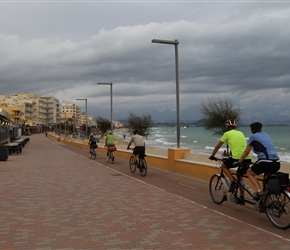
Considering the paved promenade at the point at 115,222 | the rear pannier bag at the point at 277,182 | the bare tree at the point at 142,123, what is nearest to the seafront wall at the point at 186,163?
the paved promenade at the point at 115,222

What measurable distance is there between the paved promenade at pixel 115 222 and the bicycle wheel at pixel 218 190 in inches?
20.2

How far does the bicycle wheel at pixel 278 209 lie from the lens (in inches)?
209

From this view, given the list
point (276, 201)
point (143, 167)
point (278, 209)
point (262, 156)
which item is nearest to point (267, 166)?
point (262, 156)

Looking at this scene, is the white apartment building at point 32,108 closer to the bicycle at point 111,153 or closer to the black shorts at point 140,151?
the bicycle at point 111,153

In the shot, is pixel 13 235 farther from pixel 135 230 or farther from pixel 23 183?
pixel 23 183

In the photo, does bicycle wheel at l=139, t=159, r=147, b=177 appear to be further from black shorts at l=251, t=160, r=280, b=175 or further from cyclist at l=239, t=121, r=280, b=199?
black shorts at l=251, t=160, r=280, b=175

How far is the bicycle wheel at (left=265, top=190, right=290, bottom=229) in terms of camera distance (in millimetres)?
5297

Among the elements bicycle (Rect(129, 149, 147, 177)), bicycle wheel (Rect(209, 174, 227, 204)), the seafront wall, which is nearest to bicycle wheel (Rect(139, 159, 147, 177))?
bicycle (Rect(129, 149, 147, 177))

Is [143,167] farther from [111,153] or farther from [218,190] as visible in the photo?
[111,153]

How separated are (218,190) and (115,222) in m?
2.46

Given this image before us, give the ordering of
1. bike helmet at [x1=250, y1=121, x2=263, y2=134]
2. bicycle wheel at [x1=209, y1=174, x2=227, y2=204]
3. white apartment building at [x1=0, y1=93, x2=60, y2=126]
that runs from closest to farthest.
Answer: bike helmet at [x1=250, y1=121, x2=263, y2=134] → bicycle wheel at [x1=209, y1=174, x2=227, y2=204] → white apartment building at [x1=0, y1=93, x2=60, y2=126]

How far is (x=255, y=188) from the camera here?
19.6ft

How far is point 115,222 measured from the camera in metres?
5.75

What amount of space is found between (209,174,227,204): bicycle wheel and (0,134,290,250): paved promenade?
0.51 metres
